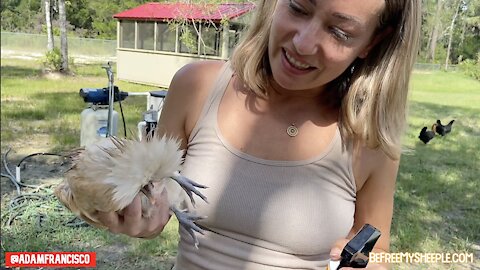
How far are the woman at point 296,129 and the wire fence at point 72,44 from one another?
1355mm

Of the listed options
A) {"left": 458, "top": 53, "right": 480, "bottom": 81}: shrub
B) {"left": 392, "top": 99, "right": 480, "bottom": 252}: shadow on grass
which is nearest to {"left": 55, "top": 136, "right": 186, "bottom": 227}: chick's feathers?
{"left": 392, "top": 99, "right": 480, "bottom": 252}: shadow on grass

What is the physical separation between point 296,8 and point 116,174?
41 cm

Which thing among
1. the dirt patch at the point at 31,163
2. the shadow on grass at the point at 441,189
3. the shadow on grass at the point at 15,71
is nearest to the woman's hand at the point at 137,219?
the shadow on grass at the point at 441,189

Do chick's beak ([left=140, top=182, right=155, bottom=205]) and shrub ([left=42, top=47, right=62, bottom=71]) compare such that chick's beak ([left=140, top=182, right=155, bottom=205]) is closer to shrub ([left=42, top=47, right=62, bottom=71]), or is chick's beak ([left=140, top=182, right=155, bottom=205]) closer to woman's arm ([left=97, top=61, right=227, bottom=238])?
woman's arm ([left=97, top=61, right=227, bottom=238])

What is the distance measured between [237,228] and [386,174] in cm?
31

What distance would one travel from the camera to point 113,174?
0.55 m

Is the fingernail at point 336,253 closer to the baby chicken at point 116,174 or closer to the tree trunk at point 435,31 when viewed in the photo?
the baby chicken at point 116,174

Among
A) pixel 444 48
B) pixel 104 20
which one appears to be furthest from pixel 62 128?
pixel 444 48

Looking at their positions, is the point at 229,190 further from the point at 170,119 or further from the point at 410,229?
the point at 410,229

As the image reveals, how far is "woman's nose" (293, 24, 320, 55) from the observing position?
29.2 inches

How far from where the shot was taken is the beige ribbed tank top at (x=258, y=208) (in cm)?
77

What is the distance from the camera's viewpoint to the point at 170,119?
2.72ft

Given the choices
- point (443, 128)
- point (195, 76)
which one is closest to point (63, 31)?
point (195, 76)

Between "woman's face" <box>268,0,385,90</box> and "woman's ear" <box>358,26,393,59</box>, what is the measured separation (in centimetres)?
4
